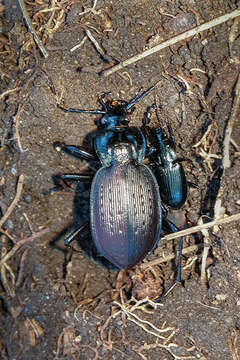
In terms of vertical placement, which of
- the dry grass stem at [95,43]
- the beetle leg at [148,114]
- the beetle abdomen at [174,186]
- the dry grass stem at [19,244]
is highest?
the dry grass stem at [95,43]

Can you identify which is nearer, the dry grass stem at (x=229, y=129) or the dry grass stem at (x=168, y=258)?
the dry grass stem at (x=229, y=129)

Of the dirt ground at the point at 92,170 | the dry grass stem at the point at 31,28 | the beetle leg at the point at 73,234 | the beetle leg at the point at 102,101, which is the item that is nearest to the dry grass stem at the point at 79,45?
the dirt ground at the point at 92,170

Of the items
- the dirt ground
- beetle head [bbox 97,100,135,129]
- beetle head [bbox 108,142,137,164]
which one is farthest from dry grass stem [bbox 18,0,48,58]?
beetle head [bbox 108,142,137,164]

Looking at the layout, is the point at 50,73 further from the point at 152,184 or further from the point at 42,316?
the point at 42,316

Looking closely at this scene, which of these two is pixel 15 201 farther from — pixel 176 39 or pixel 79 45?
pixel 176 39

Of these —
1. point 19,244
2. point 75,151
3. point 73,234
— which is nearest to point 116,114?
point 75,151

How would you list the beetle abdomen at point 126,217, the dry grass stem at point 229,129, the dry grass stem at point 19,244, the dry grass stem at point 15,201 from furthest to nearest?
the dry grass stem at point 19,244 < the dry grass stem at point 15,201 < the dry grass stem at point 229,129 < the beetle abdomen at point 126,217

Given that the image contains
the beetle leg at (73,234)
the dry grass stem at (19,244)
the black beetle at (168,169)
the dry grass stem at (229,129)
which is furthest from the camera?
the dry grass stem at (19,244)

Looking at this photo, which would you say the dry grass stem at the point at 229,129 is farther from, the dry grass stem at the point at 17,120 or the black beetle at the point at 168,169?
the dry grass stem at the point at 17,120
